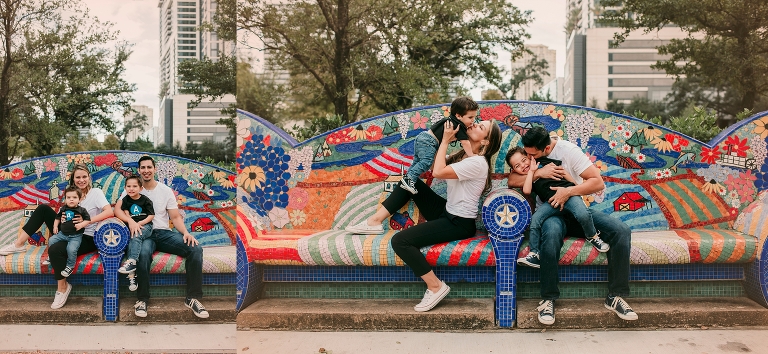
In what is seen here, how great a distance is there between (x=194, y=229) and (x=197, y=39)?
1.21m

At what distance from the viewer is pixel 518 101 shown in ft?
12.9

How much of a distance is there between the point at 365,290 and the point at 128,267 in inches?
57.5

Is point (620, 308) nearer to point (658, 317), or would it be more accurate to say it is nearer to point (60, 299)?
point (658, 317)

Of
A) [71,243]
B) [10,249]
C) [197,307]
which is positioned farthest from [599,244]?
[10,249]

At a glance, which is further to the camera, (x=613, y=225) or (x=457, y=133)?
(x=457, y=133)

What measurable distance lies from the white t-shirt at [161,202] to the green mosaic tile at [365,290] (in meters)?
0.81

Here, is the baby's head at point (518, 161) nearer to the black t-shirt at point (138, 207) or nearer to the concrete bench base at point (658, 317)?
→ the concrete bench base at point (658, 317)

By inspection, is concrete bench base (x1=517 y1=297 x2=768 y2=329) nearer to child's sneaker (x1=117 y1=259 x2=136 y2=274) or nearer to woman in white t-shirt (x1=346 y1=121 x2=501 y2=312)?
woman in white t-shirt (x1=346 y1=121 x2=501 y2=312)

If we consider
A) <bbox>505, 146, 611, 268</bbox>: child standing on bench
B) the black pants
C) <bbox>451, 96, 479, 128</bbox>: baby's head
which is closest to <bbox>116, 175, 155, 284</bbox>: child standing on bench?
Result: the black pants

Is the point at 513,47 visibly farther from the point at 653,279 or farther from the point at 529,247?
the point at 653,279

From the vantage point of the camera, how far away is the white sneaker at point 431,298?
3.55 metres

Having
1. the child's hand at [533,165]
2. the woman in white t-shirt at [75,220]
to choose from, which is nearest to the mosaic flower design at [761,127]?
the child's hand at [533,165]

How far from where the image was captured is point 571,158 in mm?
3697

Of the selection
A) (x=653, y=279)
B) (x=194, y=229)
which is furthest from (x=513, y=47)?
(x=194, y=229)
